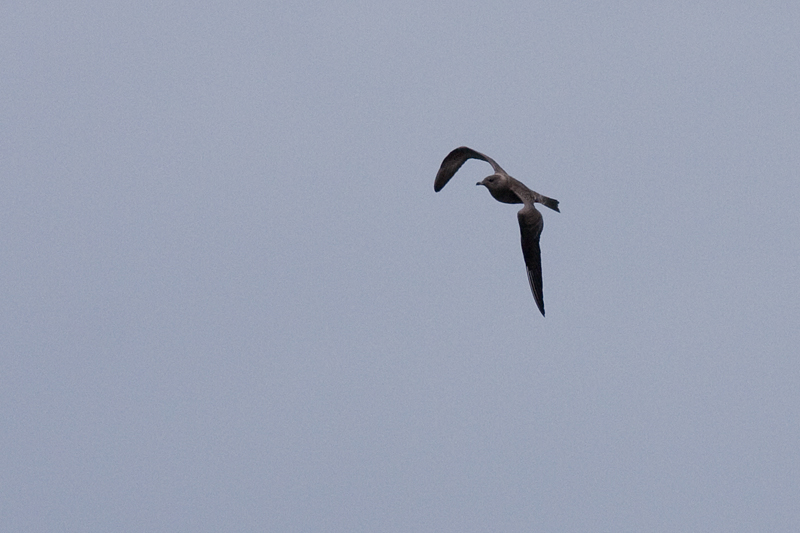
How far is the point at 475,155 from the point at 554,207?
2.92 m

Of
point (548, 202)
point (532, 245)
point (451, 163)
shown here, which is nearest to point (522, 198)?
point (548, 202)

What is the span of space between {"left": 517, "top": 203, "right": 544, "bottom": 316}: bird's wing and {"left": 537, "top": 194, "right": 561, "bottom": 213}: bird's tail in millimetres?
1123

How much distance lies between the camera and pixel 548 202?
1893 inches

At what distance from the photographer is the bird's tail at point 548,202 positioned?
48.0 m

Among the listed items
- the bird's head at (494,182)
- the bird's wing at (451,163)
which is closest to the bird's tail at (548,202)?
the bird's head at (494,182)

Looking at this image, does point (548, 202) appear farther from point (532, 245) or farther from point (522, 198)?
point (532, 245)

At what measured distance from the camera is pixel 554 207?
48.1 m

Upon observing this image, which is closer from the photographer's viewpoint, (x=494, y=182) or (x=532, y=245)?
(x=532, y=245)

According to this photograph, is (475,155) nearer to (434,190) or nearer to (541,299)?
(434,190)

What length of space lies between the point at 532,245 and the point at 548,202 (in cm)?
174

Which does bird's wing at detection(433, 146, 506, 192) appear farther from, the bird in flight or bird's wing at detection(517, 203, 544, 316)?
bird's wing at detection(517, 203, 544, 316)

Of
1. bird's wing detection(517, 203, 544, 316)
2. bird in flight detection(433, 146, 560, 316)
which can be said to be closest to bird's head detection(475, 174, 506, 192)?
bird in flight detection(433, 146, 560, 316)

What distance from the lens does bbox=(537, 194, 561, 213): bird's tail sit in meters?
48.0

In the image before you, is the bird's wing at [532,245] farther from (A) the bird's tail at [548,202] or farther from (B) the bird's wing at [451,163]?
(B) the bird's wing at [451,163]
